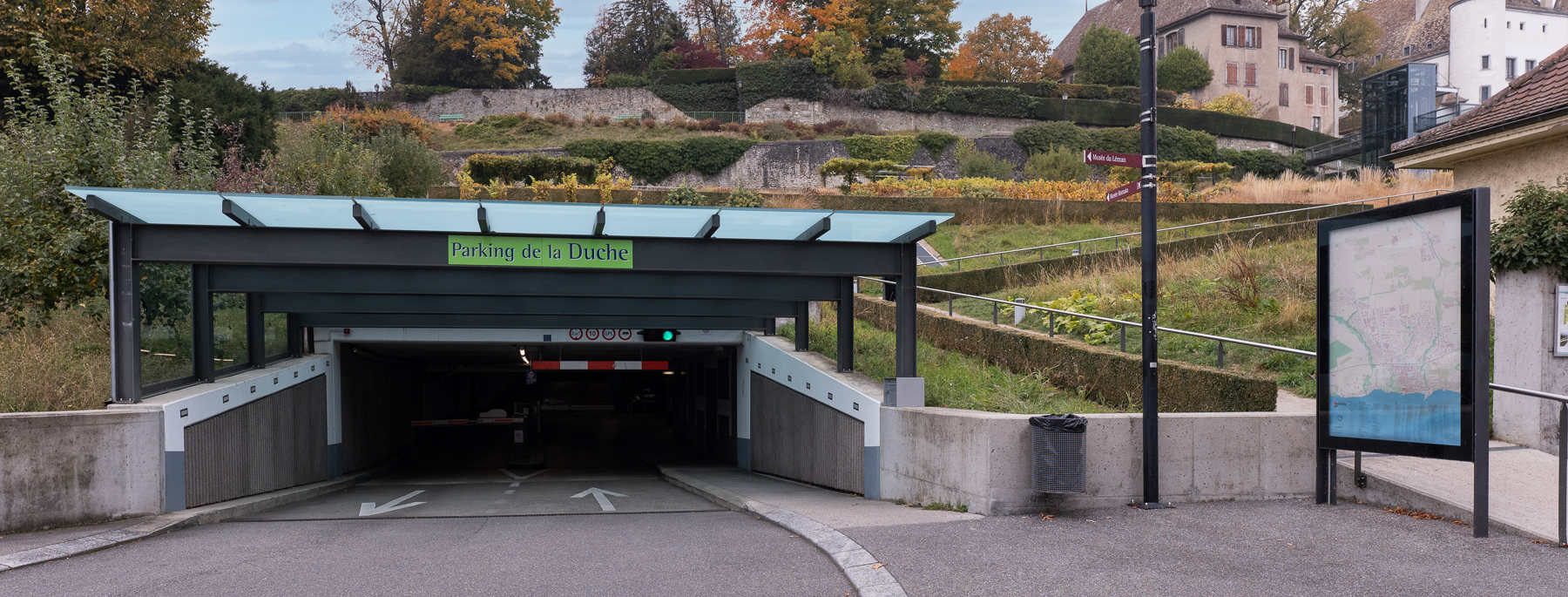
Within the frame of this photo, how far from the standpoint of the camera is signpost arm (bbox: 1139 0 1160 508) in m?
7.90

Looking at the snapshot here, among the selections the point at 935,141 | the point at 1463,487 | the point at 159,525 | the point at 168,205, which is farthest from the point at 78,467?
the point at 935,141

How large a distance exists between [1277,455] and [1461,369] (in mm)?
2085

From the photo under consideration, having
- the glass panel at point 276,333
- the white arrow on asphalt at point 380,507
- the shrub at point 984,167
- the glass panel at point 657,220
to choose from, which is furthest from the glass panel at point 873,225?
the shrub at point 984,167

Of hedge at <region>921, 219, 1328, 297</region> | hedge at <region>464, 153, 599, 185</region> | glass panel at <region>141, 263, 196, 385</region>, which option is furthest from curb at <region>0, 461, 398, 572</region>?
hedge at <region>464, 153, 599, 185</region>

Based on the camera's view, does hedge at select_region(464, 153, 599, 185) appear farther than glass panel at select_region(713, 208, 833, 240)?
Yes

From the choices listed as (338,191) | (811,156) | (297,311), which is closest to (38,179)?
(297,311)

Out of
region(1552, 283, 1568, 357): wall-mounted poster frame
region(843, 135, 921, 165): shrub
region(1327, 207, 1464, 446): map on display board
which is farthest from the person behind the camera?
region(843, 135, 921, 165): shrub

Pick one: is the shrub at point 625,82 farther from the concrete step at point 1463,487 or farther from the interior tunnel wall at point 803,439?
the concrete step at point 1463,487

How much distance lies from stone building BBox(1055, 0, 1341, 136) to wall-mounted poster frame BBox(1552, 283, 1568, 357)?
55.4 metres

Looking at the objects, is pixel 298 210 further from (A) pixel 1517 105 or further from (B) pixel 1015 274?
(A) pixel 1517 105

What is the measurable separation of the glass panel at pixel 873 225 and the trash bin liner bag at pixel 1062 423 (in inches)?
115

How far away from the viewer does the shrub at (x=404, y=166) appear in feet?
88.5

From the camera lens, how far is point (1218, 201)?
2761 centimetres

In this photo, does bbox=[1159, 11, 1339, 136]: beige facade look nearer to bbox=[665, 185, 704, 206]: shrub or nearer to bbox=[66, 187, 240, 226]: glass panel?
bbox=[665, 185, 704, 206]: shrub
